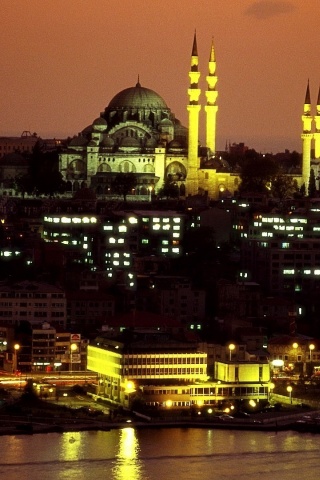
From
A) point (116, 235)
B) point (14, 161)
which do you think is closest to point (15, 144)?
point (14, 161)

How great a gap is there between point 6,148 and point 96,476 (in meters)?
44.4

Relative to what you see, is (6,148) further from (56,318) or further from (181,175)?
(56,318)

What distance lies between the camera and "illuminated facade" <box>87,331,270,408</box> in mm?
A: 31172

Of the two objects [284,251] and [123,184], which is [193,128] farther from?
[284,251]

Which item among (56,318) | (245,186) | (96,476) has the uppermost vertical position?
(245,186)

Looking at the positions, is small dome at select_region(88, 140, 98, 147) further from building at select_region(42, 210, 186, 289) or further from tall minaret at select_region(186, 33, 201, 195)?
building at select_region(42, 210, 186, 289)

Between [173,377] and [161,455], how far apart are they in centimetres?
311

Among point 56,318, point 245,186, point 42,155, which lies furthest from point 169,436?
point 42,155

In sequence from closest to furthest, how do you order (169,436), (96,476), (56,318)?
(96,476)
(169,436)
(56,318)

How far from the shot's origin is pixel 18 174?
5847 cm

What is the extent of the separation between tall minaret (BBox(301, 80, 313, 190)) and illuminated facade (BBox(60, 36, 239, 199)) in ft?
5.54

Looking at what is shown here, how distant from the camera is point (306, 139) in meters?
56.4

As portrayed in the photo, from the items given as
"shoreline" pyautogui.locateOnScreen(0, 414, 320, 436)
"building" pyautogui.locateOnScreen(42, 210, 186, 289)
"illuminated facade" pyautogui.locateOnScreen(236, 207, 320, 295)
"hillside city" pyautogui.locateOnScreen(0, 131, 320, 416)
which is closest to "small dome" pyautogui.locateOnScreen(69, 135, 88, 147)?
"hillside city" pyautogui.locateOnScreen(0, 131, 320, 416)

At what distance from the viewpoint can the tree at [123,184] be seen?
53.8m
